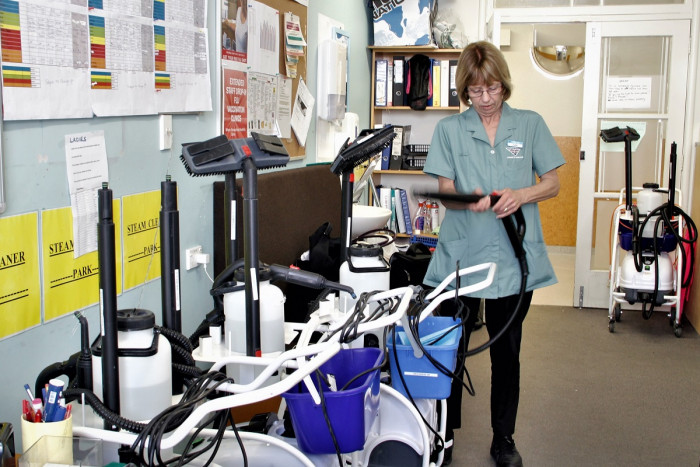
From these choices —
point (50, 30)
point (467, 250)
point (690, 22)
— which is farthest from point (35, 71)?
point (690, 22)

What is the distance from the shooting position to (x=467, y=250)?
2.81 metres

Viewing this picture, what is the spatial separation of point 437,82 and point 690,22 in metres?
1.82

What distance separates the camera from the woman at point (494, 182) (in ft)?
8.95

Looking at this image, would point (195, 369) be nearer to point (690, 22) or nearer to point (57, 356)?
point (57, 356)

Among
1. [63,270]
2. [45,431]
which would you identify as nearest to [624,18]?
[63,270]

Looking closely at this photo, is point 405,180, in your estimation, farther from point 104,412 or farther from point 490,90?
point 104,412

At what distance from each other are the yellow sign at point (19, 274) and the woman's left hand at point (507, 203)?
1.48 meters

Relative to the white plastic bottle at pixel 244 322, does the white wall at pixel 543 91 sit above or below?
above

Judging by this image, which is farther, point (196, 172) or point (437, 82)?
point (437, 82)

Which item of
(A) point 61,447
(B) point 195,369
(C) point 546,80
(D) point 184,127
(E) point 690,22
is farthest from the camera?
(C) point 546,80

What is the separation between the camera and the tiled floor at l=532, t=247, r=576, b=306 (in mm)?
6009

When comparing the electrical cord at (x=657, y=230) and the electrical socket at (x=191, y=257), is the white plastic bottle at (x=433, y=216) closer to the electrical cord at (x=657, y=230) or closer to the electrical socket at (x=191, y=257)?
the electrical cord at (x=657, y=230)

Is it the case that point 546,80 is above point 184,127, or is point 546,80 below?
above

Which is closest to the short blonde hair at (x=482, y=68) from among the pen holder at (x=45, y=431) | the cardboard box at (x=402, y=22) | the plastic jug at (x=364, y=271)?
the plastic jug at (x=364, y=271)
